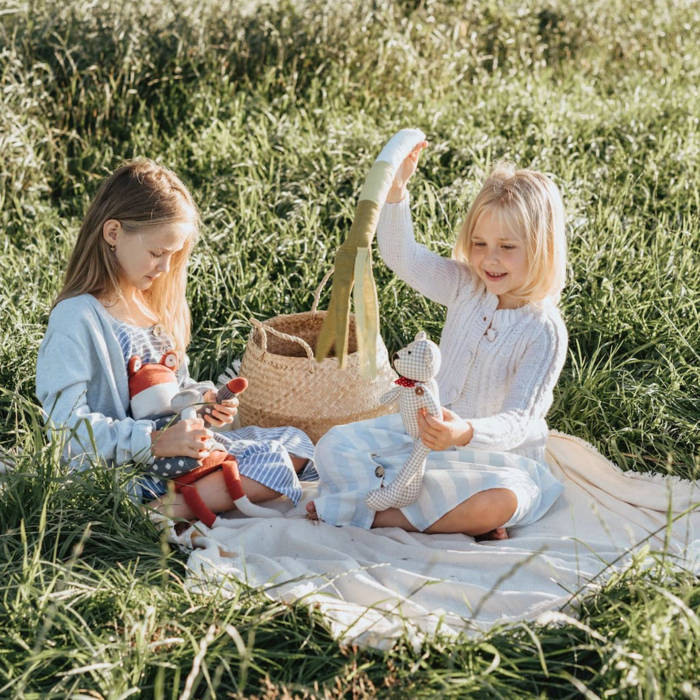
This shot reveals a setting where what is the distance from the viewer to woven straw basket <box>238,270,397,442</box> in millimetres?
3480

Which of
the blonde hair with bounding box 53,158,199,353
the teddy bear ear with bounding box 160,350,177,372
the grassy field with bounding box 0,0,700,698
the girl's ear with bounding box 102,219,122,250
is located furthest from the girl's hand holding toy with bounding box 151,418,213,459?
the girl's ear with bounding box 102,219,122,250

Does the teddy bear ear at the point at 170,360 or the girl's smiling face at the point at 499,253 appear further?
the teddy bear ear at the point at 170,360

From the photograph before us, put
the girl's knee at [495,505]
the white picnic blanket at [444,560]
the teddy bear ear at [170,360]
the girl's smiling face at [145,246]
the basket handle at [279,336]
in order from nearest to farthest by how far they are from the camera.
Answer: the white picnic blanket at [444,560] → the girl's knee at [495,505] → the girl's smiling face at [145,246] → the teddy bear ear at [170,360] → the basket handle at [279,336]

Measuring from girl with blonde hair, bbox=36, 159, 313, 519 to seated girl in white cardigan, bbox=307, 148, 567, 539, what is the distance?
0.96ft

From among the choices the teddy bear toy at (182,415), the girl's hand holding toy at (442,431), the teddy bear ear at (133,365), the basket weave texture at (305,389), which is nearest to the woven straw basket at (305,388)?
the basket weave texture at (305,389)

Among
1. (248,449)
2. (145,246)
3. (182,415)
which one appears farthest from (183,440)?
(145,246)

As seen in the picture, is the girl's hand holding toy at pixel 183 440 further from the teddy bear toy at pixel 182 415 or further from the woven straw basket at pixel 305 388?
the woven straw basket at pixel 305 388

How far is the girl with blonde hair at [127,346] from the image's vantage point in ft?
9.85

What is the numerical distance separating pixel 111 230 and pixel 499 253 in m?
1.22

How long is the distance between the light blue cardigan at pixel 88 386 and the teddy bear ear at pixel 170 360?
15 cm

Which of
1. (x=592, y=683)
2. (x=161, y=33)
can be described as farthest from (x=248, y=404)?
(x=161, y=33)

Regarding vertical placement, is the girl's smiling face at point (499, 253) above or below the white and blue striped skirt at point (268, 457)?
above

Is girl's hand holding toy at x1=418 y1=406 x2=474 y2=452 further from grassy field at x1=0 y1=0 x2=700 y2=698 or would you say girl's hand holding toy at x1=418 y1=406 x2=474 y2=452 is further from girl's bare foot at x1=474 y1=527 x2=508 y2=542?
grassy field at x1=0 y1=0 x2=700 y2=698

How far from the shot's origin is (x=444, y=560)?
283cm
